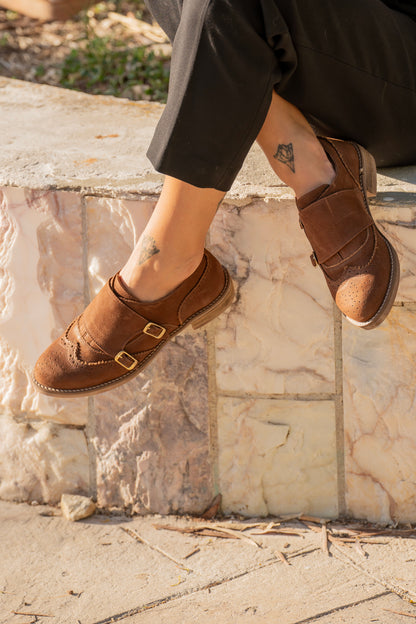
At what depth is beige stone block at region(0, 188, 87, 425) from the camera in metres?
1.72

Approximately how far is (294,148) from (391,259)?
283 millimetres

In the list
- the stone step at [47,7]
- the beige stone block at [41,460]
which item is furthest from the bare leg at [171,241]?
the stone step at [47,7]

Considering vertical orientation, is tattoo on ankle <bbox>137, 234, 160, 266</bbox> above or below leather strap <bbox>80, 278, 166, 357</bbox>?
above

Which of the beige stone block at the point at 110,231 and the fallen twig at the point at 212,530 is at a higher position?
the beige stone block at the point at 110,231

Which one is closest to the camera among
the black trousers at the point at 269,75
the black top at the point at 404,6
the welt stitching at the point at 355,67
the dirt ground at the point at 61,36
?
the black trousers at the point at 269,75

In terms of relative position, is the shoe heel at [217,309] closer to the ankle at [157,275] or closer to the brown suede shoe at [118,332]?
the brown suede shoe at [118,332]

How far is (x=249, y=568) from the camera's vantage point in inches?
64.2

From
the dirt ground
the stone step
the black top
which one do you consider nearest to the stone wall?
the black top

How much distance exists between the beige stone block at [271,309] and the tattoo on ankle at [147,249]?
232 mm

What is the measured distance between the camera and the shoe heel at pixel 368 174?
149cm

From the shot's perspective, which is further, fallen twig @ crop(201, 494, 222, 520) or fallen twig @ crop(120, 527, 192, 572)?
fallen twig @ crop(201, 494, 222, 520)

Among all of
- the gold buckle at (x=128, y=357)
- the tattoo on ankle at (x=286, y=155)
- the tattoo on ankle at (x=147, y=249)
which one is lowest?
the gold buckle at (x=128, y=357)

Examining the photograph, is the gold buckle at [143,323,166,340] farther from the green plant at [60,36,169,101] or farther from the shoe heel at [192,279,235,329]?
the green plant at [60,36,169,101]

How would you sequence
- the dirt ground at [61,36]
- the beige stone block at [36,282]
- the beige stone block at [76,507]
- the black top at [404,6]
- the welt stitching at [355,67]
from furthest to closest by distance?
the dirt ground at [61,36] → the beige stone block at [76,507] → the beige stone block at [36,282] → the black top at [404,6] → the welt stitching at [355,67]
